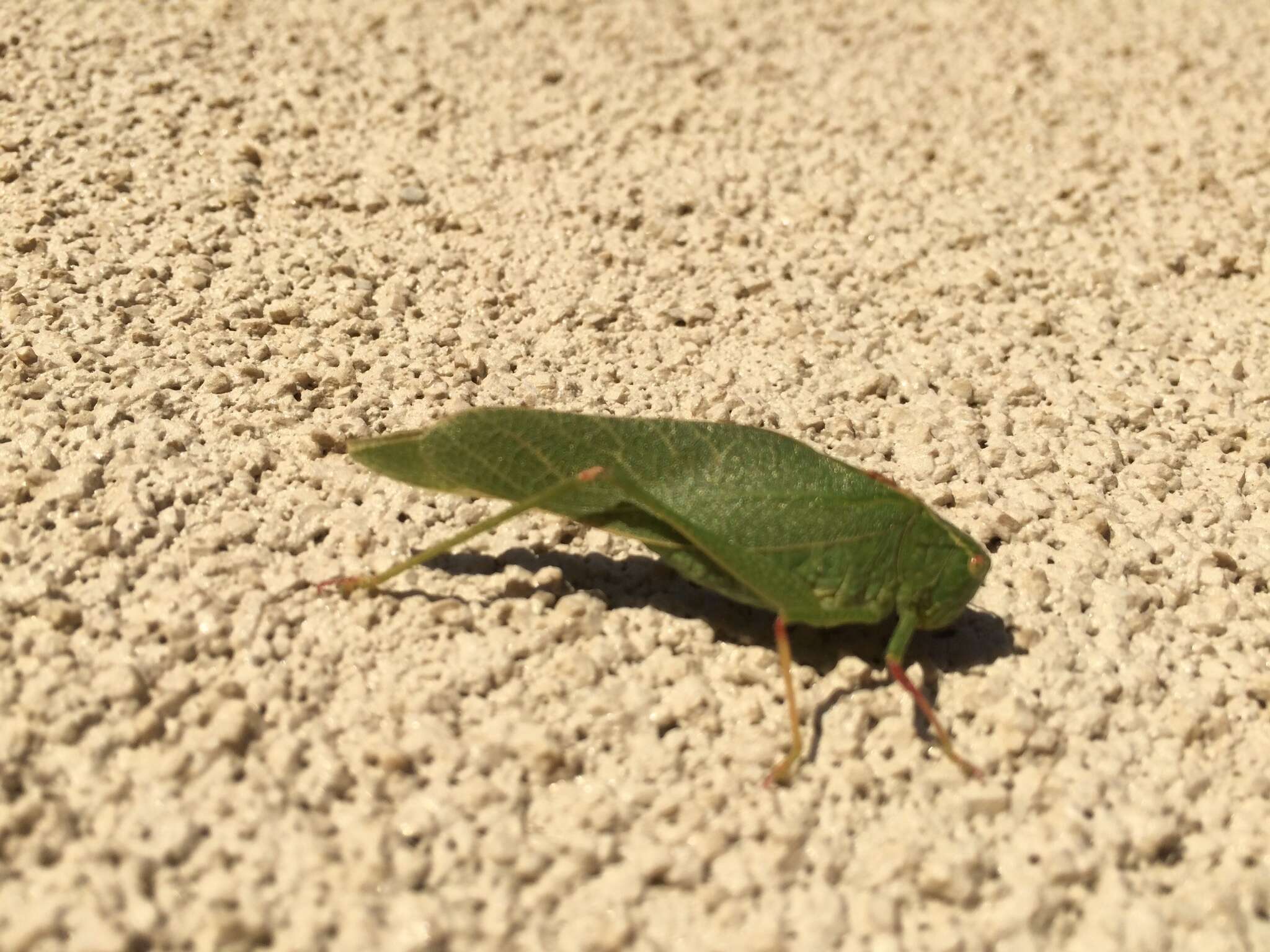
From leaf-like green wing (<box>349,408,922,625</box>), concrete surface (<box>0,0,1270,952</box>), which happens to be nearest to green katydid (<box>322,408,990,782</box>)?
leaf-like green wing (<box>349,408,922,625</box>)

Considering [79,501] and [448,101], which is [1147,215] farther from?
[79,501]

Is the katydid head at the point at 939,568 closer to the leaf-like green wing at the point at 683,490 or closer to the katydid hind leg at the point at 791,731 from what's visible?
the leaf-like green wing at the point at 683,490

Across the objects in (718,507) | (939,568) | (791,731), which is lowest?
(791,731)

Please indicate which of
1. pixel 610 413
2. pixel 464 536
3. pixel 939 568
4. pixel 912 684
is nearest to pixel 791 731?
pixel 912 684

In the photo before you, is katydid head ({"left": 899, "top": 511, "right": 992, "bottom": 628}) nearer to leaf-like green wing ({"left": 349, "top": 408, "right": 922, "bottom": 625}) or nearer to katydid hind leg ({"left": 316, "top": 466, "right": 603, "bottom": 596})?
leaf-like green wing ({"left": 349, "top": 408, "right": 922, "bottom": 625})

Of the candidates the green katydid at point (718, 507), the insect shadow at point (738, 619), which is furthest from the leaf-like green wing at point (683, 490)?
the insect shadow at point (738, 619)

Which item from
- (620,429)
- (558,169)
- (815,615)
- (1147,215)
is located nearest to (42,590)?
(620,429)

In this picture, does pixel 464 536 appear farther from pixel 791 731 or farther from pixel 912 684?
pixel 912 684
